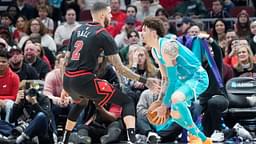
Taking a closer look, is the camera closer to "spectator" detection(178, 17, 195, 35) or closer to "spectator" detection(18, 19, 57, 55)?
"spectator" detection(18, 19, 57, 55)

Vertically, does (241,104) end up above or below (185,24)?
below

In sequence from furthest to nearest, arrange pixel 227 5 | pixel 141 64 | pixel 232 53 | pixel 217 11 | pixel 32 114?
1. pixel 227 5
2. pixel 217 11
3. pixel 232 53
4. pixel 141 64
5. pixel 32 114

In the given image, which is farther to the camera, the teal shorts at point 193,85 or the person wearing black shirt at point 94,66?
the person wearing black shirt at point 94,66

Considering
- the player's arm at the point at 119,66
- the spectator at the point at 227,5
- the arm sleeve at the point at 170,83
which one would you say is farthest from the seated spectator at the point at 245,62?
the spectator at the point at 227,5

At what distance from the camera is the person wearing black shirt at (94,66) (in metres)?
10.6

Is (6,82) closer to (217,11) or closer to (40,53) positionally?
(40,53)

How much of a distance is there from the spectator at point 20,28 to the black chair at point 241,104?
15.3 feet

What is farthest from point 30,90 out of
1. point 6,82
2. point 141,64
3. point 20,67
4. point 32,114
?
point 141,64

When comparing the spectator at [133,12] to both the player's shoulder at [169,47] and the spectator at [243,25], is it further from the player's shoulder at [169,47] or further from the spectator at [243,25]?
the player's shoulder at [169,47]

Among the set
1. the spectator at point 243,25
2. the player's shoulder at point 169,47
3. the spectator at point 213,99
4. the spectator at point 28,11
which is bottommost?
the spectator at point 213,99

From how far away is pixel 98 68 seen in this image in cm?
1196

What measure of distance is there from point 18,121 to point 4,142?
54cm

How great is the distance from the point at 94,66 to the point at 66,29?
547 centimetres

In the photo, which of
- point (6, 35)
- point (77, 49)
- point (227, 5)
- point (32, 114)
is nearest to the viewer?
point (77, 49)
